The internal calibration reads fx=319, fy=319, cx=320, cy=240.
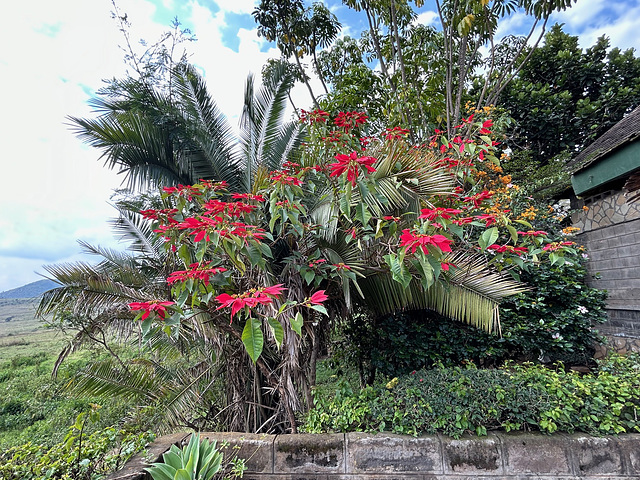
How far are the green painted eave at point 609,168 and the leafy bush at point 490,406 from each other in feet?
6.46

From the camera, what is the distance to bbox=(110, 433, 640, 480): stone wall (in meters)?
2.18

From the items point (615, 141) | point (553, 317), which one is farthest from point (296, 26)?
point (553, 317)

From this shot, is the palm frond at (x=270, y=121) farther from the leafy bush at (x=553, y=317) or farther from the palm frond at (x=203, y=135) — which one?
the leafy bush at (x=553, y=317)

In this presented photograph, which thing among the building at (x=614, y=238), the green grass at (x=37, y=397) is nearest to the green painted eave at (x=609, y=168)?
the building at (x=614, y=238)

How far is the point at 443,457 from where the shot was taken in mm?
2232

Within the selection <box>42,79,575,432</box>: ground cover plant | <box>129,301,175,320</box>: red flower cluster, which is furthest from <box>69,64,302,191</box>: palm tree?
<box>129,301,175,320</box>: red flower cluster

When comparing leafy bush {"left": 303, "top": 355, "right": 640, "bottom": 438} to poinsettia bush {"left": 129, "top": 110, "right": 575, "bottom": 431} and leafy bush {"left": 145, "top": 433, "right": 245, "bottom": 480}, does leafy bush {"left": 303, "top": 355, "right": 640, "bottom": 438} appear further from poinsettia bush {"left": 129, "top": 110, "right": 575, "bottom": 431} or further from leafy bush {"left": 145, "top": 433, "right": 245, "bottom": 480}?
leafy bush {"left": 145, "top": 433, "right": 245, "bottom": 480}

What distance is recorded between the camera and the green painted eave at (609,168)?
308 cm

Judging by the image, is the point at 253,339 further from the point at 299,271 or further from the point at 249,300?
the point at 299,271

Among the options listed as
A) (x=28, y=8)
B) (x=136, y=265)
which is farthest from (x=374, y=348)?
(x=28, y=8)

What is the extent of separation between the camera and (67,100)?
344cm

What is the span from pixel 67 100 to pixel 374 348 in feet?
14.0

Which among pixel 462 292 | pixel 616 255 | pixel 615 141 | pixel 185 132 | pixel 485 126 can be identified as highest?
pixel 615 141

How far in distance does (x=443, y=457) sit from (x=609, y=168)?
3.42m
